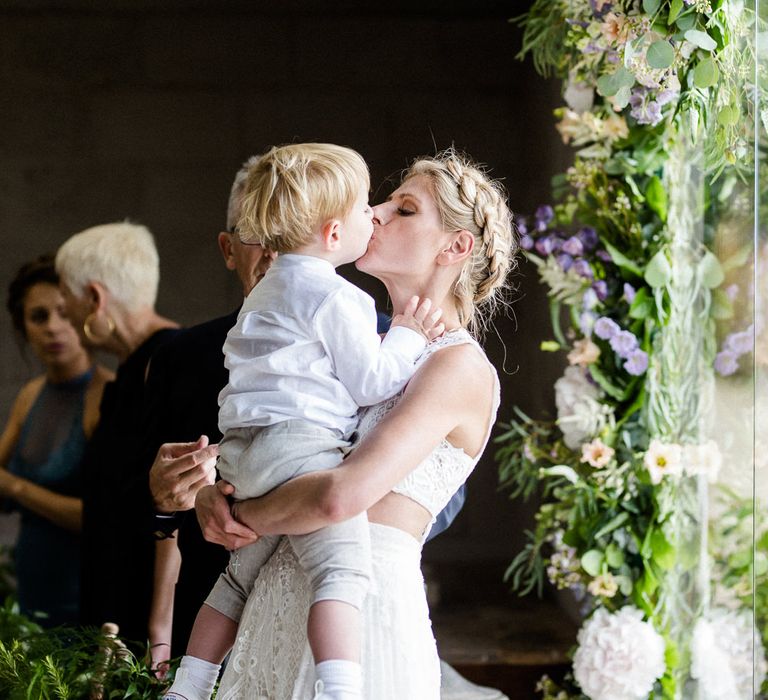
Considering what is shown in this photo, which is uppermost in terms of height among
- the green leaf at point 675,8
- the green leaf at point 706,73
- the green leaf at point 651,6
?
the green leaf at point 651,6

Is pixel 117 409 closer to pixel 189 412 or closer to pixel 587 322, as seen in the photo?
pixel 189 412

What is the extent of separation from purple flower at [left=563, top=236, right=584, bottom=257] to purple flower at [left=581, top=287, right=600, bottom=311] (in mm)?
110

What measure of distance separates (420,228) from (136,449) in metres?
0.99

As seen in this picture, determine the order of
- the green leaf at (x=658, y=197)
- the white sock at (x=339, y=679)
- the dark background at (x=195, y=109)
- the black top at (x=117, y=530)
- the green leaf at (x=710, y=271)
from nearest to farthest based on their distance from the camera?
the white sock at (x=339, y=679), the green leaf at (x=710, y=271), the black top at (x=117, y=530), the green leaf at (x=658, y=197), the dark background at (x=195, y=109)

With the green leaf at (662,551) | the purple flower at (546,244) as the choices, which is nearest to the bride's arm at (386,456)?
the green leaf at (662,551)

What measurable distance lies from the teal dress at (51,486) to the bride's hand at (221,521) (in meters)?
2.80

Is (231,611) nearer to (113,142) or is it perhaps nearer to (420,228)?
(420,228)

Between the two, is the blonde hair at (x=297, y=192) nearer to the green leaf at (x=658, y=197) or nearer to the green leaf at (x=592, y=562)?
the green leaf at (x=658, y=197)

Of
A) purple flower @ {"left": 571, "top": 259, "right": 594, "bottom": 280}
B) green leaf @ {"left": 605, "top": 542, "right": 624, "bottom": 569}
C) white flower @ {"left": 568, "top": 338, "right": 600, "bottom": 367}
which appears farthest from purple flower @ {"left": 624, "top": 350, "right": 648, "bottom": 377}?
green leaf @ {"left": 605, "top": 542, "right": 624, "bottom": 569}

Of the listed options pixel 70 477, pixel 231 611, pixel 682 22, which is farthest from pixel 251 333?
pixel 70 477

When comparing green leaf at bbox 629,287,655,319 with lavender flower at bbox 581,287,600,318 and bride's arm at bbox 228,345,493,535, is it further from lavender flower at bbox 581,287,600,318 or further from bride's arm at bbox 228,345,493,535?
bride's arm at bbox 228,345,493,535

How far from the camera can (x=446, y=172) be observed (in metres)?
1.65

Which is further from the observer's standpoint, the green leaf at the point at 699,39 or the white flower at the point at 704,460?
the white flower at the point at 704,460

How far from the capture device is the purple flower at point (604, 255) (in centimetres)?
287
